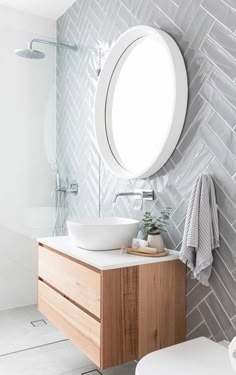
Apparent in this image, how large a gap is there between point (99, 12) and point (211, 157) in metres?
1.60

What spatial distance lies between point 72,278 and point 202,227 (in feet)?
2.47

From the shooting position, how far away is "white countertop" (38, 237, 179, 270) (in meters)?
1.65

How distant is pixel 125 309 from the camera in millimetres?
1674

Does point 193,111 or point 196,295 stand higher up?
point 193,111

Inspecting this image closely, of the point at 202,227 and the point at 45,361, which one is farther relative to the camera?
the point at 45,361

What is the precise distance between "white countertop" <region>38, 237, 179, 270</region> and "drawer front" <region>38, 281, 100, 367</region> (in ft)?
0.90

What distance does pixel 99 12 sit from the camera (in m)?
2.64

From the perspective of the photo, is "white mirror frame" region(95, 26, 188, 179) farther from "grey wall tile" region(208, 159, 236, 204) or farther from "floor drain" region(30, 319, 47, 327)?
"floor drain" region(30, 319, 47, 327)

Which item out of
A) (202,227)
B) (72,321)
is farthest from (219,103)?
(72,321)

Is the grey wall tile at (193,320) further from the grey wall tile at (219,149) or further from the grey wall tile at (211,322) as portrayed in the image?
the grey wall tile at (219,149)

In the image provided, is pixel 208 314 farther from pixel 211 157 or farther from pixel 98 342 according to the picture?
pixel 211 157

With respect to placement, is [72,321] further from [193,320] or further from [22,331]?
[22,331]

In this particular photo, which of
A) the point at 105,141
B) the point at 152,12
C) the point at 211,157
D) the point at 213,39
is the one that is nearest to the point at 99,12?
the point at 152,12

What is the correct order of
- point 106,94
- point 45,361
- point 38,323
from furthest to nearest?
1. point 38,323
2. point 106,94
3. point 45,361
